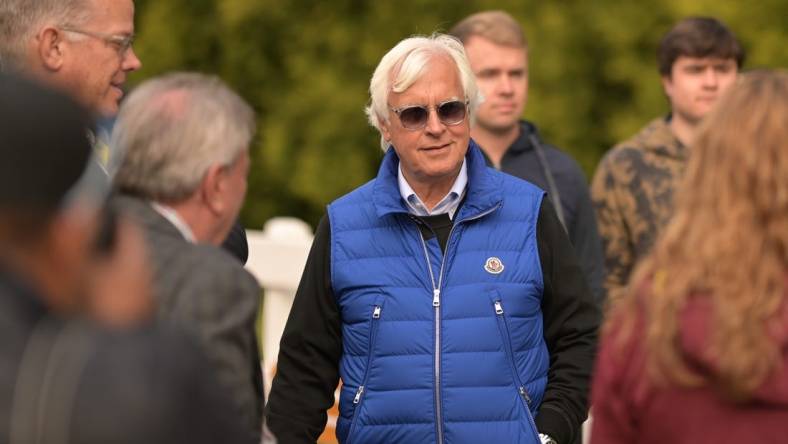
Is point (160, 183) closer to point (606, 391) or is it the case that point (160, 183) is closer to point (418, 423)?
point (606, 391)

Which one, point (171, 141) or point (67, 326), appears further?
point (171, 141)

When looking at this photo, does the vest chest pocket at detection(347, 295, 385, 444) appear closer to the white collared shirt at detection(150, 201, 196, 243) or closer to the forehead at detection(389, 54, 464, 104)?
the forehead at detection(389, 54, 464, 104)

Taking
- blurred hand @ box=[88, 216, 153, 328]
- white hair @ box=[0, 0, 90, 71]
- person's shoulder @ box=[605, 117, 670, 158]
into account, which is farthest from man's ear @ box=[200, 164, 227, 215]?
person's shoulder @ box=[605, 117, 670, 158]

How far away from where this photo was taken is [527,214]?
4.77 m

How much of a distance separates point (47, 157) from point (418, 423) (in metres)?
2.37

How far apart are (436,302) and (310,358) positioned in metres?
0.46

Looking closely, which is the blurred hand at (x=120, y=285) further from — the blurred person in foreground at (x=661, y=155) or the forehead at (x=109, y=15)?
the blurred person in foreground at (x=661, y=155)

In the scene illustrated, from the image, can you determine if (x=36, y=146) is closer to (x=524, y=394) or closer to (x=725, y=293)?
(x=725, y=293)

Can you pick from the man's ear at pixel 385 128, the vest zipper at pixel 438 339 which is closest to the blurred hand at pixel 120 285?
the vest zipper at pixel 438 339

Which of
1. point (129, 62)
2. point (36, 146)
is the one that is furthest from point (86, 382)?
point (129, 62)

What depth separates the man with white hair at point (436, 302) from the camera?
4.55 metres

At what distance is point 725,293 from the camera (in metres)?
3.08

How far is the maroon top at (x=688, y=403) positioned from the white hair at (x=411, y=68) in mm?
1735

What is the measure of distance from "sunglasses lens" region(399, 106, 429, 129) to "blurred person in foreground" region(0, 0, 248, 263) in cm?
61
